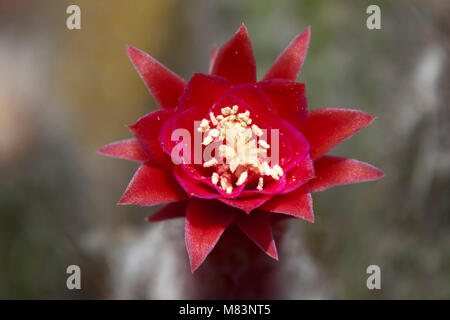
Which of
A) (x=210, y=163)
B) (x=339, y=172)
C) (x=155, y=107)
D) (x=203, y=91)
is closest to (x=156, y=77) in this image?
(x=203, y=91)

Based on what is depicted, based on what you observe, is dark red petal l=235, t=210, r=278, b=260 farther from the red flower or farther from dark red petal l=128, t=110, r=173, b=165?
dark red petal l=128, t=110, r=173, b=165

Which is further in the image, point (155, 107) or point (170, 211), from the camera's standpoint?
point (155, 107)

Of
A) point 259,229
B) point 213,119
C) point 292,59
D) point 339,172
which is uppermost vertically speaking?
point 292,59

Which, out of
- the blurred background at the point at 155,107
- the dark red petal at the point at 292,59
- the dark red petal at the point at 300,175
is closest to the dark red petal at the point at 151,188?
the dark red petal at the point at 300,175

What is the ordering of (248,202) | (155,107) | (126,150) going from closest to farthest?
1. (248,202)
2. (126,150)
3. (155,107)

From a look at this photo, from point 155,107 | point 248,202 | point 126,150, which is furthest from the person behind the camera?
point 155,107

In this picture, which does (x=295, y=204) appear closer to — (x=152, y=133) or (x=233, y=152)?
(x=233, y=152)

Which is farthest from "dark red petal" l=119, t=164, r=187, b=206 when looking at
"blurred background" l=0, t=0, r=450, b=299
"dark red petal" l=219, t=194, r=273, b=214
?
"blurred background" l=0, t=0, r=450, b=299

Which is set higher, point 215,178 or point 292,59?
point 292,59
